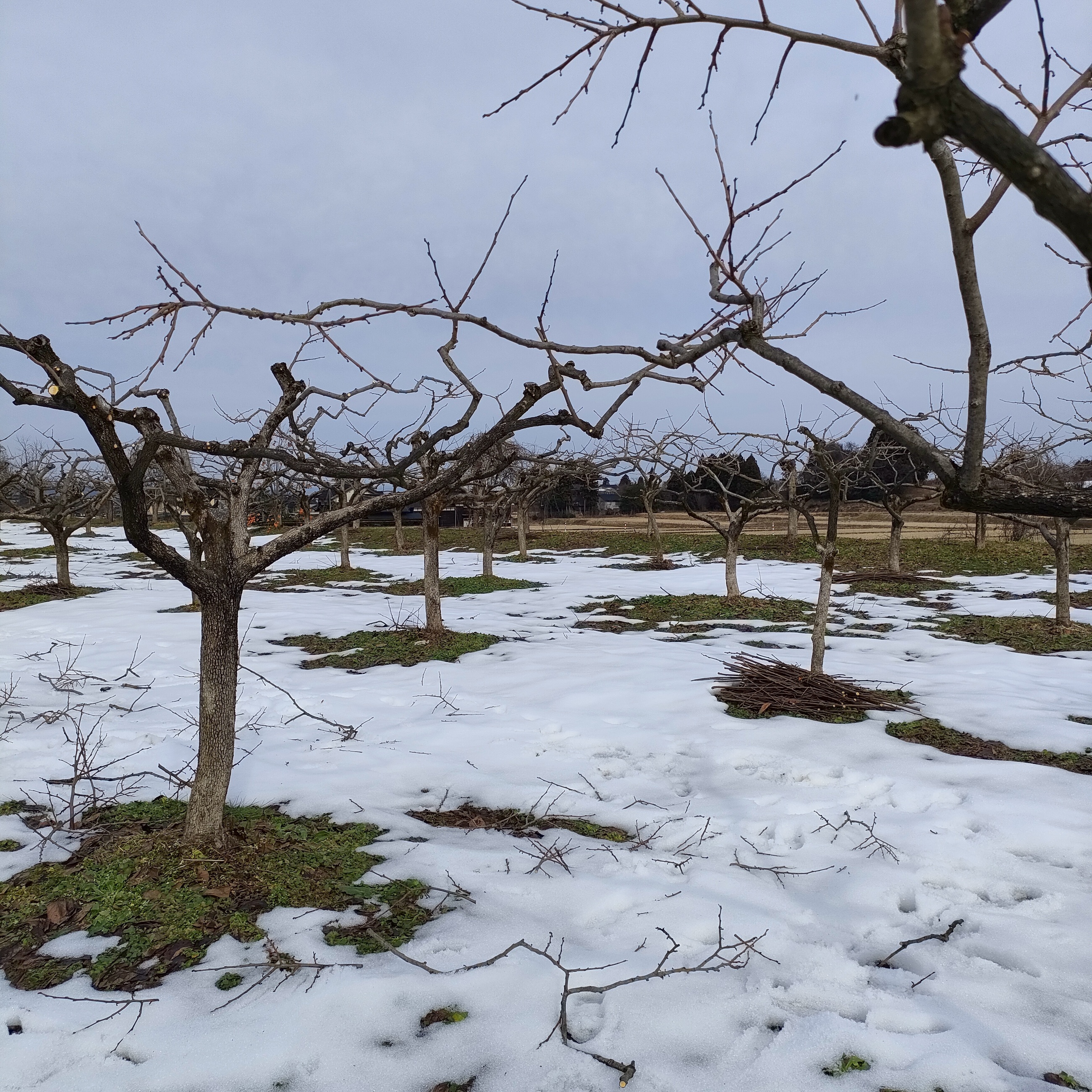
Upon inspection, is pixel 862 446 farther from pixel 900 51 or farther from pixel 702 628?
pixel 900 51

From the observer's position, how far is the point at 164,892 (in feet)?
9.27

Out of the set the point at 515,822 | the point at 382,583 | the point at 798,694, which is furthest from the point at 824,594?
the point at 382,583

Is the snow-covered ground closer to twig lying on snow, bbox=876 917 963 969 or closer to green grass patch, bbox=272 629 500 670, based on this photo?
twig lying on snow, bbox=876 917 963 969

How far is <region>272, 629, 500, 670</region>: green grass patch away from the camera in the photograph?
7820 mm

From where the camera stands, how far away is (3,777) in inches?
157

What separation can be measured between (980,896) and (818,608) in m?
3.16

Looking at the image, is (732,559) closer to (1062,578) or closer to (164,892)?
(1062,578)

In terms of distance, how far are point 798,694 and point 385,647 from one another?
16.0 ft

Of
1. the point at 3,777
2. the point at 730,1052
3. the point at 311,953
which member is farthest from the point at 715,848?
the point at 3,777

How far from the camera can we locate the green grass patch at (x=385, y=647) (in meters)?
7.82

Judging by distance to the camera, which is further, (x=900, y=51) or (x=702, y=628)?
(x=702, y=628)

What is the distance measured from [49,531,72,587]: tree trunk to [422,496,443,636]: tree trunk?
7899 mm

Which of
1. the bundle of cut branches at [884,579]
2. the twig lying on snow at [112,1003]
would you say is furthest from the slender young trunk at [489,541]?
the twig lying on snow at [112,1003]

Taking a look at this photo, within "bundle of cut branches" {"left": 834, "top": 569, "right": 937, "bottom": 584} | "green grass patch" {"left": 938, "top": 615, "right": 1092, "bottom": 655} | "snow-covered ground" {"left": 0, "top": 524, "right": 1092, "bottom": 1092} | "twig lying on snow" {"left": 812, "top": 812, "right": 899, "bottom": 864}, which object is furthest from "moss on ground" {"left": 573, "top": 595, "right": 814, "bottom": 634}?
"twig lying on snow" {"left": 812, "top": 812, "right": 899, "bottom": 864}
